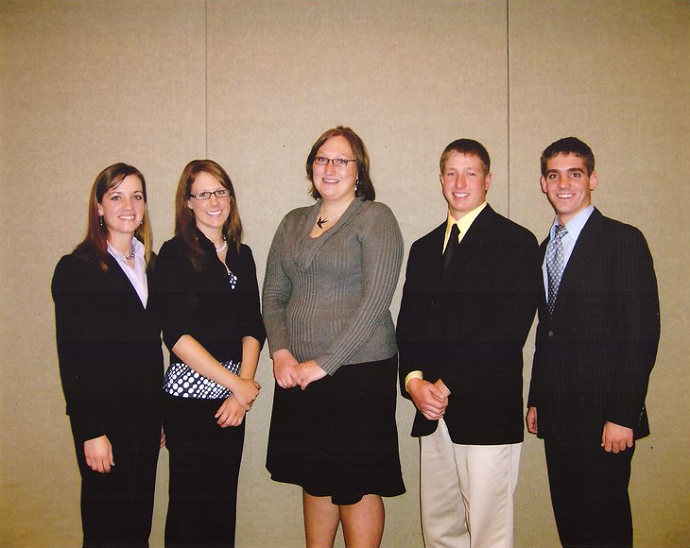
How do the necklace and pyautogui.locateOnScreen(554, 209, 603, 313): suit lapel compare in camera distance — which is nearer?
pyautogui.locateOnScreen(554, 209, 603, 313): suit lapel

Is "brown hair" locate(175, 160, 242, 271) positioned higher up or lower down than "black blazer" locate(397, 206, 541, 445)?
higher up

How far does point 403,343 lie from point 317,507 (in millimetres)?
766

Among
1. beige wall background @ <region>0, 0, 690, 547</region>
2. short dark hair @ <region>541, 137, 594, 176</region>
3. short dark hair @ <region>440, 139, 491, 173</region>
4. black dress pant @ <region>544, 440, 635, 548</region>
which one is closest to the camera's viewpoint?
black dress pant @ <region>544, 440, 635, 548</region>

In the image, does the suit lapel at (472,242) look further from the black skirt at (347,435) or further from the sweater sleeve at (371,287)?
the black skirt at (347,435)

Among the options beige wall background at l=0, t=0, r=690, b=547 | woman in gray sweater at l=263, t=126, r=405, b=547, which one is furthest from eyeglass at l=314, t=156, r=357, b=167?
beige wall background at l=0, t=0, r=690, b=547

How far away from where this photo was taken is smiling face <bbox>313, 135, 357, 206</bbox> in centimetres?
204

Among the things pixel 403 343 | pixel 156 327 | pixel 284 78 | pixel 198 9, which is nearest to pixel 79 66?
pixel 198 9

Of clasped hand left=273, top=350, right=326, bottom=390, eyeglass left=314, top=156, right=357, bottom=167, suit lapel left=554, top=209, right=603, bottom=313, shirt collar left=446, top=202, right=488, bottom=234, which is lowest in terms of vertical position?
clasped hand left=273, top=350, right=326, bottom=390

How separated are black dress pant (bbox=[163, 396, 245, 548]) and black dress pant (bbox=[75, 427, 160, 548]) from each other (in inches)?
4.4

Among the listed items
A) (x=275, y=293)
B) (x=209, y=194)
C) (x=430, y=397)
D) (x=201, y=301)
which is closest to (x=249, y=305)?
(x=275, y=293)

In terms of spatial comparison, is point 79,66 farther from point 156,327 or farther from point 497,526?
point 497,526

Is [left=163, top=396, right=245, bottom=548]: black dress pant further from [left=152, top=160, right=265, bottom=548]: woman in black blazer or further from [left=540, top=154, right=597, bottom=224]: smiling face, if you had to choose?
[left=540, top=154, right=597, bottom=224]: smiling face

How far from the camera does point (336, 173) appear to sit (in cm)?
→ 204

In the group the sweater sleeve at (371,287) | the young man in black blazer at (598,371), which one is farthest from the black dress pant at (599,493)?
the sweater sleeve at (371,287)
